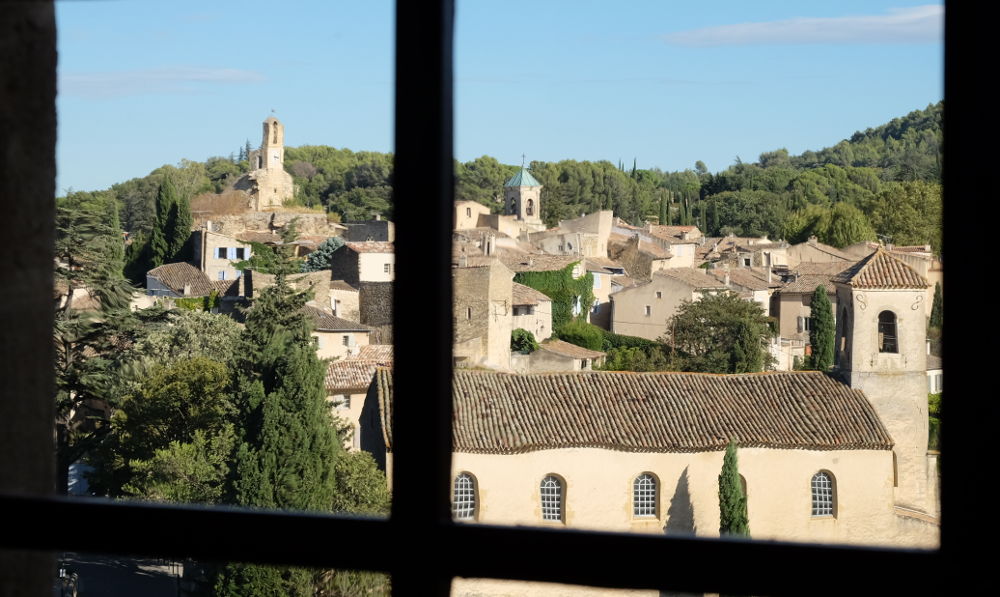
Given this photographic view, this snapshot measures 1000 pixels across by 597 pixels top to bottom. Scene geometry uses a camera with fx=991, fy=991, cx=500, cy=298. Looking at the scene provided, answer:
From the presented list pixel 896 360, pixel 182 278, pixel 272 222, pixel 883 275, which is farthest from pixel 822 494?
pixel 272 222

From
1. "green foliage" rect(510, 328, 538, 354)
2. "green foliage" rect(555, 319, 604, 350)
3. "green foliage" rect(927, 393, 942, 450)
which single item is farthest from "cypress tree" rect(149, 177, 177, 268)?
"green foliage" rect(927, 393, 942, 450)

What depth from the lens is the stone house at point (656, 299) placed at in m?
24.9

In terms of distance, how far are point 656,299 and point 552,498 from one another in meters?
13.2

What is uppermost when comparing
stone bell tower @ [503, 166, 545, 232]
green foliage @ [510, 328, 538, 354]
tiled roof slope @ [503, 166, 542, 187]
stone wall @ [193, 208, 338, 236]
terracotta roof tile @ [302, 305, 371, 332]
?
tiled roof slope @ [503, 166, 542, 187]

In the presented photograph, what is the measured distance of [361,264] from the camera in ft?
82.8

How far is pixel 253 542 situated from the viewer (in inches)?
32.0

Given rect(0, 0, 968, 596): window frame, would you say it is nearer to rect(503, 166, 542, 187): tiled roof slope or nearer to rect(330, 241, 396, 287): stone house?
rect(330, 241, 396, 287): stone house

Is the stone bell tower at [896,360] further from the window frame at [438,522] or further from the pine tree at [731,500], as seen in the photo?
the window frame at [438,522]

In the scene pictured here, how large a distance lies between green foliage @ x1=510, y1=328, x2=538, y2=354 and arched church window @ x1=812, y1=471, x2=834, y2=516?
35.5 feet

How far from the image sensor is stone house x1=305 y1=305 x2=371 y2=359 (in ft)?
66.7

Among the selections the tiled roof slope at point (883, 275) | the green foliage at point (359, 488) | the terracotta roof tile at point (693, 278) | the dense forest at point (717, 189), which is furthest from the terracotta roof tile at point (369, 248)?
the green foliage at point (359, 488)

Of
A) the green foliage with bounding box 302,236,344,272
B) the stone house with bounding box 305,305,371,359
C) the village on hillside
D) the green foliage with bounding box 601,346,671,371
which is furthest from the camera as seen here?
the green foliage with bounding box 302,236,344,272
